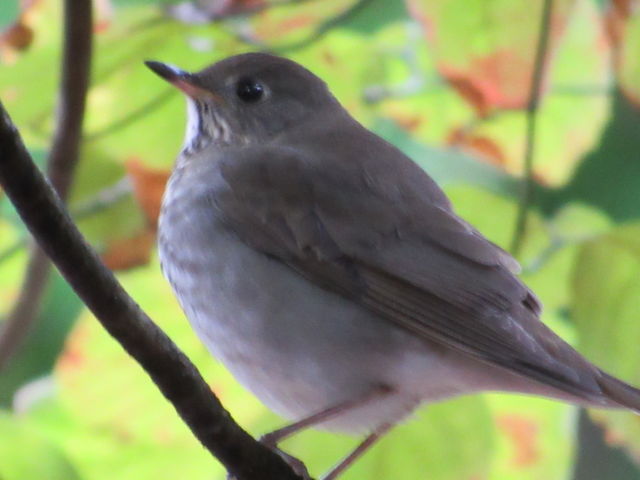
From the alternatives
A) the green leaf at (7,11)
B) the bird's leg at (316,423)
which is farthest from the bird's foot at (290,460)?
the green leaf at (7,11)

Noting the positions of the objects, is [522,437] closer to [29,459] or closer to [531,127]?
[531,127]

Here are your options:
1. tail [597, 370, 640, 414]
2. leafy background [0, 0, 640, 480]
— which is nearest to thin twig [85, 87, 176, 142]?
leafy background [0, 0, 640, 480]

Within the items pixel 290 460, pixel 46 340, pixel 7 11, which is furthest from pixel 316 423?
pixel 7 11

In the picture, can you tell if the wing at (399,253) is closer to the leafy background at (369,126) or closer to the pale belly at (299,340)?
the pale belly at (299,340)

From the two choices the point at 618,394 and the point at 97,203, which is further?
the point at 97,203

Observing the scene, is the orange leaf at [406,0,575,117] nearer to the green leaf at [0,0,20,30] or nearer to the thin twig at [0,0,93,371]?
the thin twig at [0,0,93,371]
